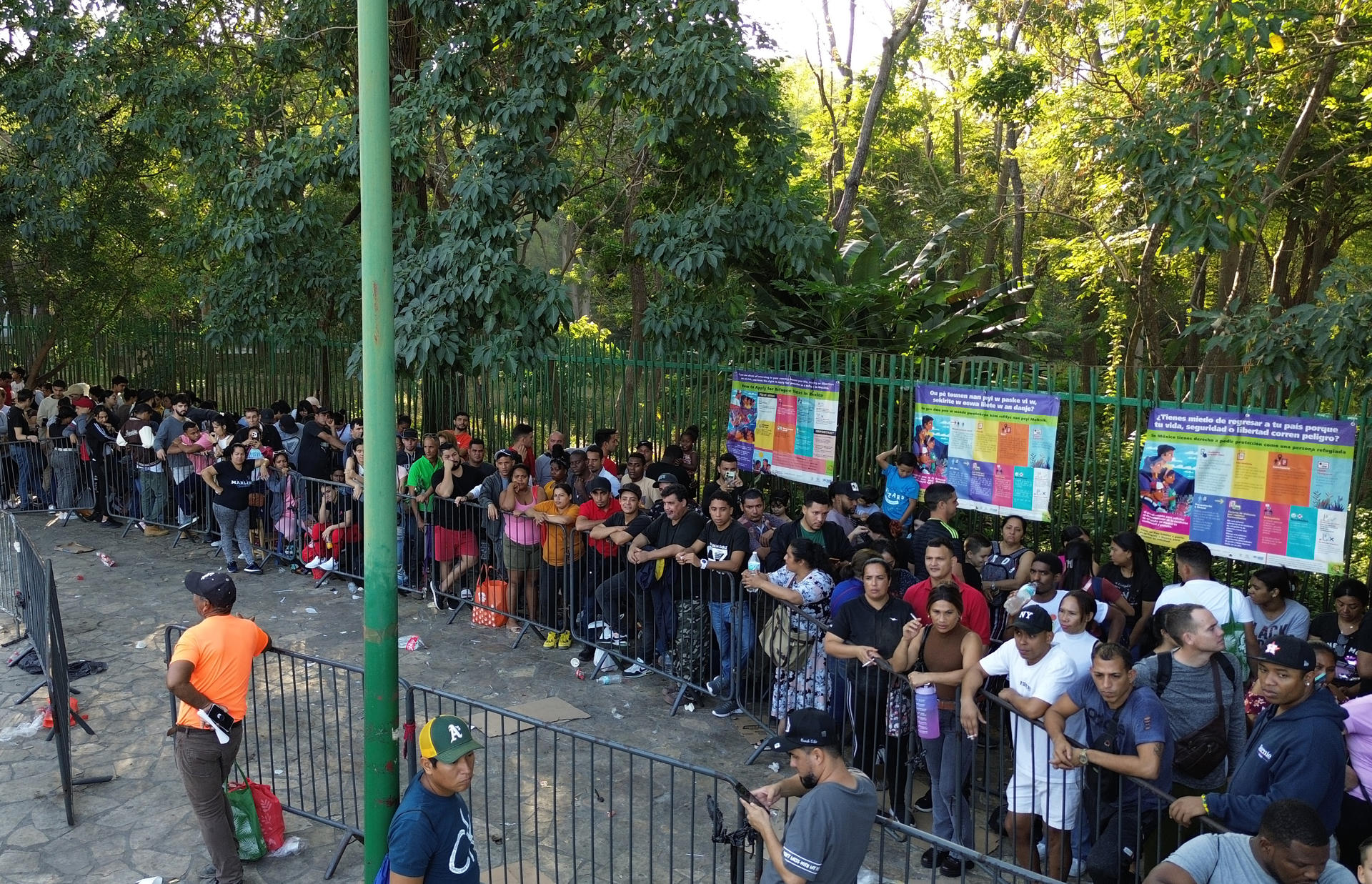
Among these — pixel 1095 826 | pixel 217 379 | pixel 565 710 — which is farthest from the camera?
pixel 217 379

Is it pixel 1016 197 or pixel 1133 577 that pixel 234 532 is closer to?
pixel 1133 577

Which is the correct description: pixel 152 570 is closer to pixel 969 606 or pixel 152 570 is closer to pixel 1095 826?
pixel 969 606

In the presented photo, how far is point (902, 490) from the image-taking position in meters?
10.8

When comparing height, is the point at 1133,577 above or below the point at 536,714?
above

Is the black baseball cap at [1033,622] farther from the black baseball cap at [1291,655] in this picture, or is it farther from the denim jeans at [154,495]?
the denim jeans at [154,495]

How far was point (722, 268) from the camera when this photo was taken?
1238 centimetres

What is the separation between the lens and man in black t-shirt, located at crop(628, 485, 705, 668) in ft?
30.5

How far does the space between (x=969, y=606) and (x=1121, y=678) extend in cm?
177

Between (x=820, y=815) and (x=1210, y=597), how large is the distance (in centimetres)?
404

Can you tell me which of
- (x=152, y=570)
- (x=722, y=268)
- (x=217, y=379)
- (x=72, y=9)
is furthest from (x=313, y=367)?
(x=722, y=268)

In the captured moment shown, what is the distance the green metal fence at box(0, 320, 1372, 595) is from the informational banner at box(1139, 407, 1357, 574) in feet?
0.65

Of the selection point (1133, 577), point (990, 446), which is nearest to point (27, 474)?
point (990, 446)

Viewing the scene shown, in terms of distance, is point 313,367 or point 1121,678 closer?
point 1121,678

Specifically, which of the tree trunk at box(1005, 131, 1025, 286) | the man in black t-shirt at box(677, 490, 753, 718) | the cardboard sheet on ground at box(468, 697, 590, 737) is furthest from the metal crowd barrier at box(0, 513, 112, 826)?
the tree trunk at box(1005, 131, 1025, 286)
